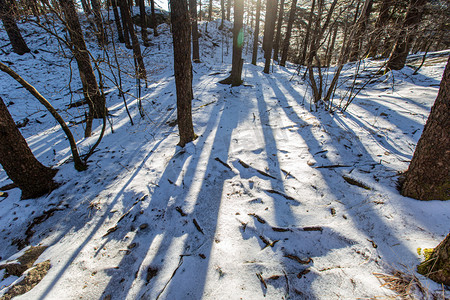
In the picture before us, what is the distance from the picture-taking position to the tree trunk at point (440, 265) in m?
1.41

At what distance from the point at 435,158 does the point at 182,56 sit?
4.06 metres

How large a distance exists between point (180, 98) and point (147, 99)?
523 cm

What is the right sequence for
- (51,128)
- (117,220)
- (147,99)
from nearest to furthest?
(117,220)
(51,128)
(147,99)

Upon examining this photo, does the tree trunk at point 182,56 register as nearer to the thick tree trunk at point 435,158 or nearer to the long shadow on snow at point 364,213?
the long shadow on snow at point 364,213

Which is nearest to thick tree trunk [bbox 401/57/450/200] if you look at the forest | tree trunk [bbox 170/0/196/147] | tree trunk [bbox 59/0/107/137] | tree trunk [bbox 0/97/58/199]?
the forest

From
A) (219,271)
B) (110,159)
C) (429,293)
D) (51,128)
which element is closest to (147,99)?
(51,128)

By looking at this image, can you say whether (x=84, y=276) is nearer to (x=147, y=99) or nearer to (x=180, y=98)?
(x=180, y=98)

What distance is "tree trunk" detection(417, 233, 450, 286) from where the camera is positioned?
1413 millimetres

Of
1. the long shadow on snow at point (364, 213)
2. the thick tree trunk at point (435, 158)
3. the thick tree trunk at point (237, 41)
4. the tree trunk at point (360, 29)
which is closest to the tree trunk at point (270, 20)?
the thick tree trunk at point (237, 41)

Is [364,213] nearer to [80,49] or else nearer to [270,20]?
[80,49]

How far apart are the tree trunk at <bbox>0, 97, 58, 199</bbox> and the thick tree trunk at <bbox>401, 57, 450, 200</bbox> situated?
233 inches

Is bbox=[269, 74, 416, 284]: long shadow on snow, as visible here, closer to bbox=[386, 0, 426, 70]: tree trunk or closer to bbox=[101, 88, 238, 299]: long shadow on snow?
bbox=[101, 88, 238, 299]: long shadow on snow

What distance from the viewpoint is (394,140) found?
3.61m

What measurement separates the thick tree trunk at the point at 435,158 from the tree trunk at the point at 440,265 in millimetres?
956
